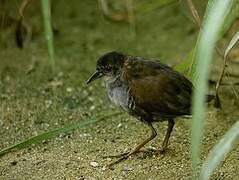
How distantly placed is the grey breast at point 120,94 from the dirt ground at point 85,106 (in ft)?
1.09

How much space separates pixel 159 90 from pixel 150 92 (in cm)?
5

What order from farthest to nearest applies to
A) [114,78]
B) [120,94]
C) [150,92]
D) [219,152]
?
[114,78] < [120,94] < [150,92] < [219,152]

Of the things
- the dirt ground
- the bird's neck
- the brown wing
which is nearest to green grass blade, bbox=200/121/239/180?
the dirt ground

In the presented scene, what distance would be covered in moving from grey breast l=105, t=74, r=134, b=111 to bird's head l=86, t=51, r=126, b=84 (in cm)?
6

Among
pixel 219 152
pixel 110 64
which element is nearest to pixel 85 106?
pixel 110 64

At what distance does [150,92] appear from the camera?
354 centimetres

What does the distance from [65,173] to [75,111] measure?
103 cm

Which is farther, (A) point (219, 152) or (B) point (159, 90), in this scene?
(B) point (159, 90)

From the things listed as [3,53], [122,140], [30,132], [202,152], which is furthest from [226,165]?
[3,53]

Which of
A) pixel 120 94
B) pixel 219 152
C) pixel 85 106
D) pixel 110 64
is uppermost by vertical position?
pixel 219 152

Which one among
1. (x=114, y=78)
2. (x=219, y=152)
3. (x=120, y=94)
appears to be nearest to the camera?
(x=219, y=152)

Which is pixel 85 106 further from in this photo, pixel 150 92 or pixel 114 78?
pixel 150 92

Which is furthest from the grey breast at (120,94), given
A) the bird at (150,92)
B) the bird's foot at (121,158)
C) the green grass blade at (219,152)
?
the green grass blade at (219,152)

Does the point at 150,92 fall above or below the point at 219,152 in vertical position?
below
